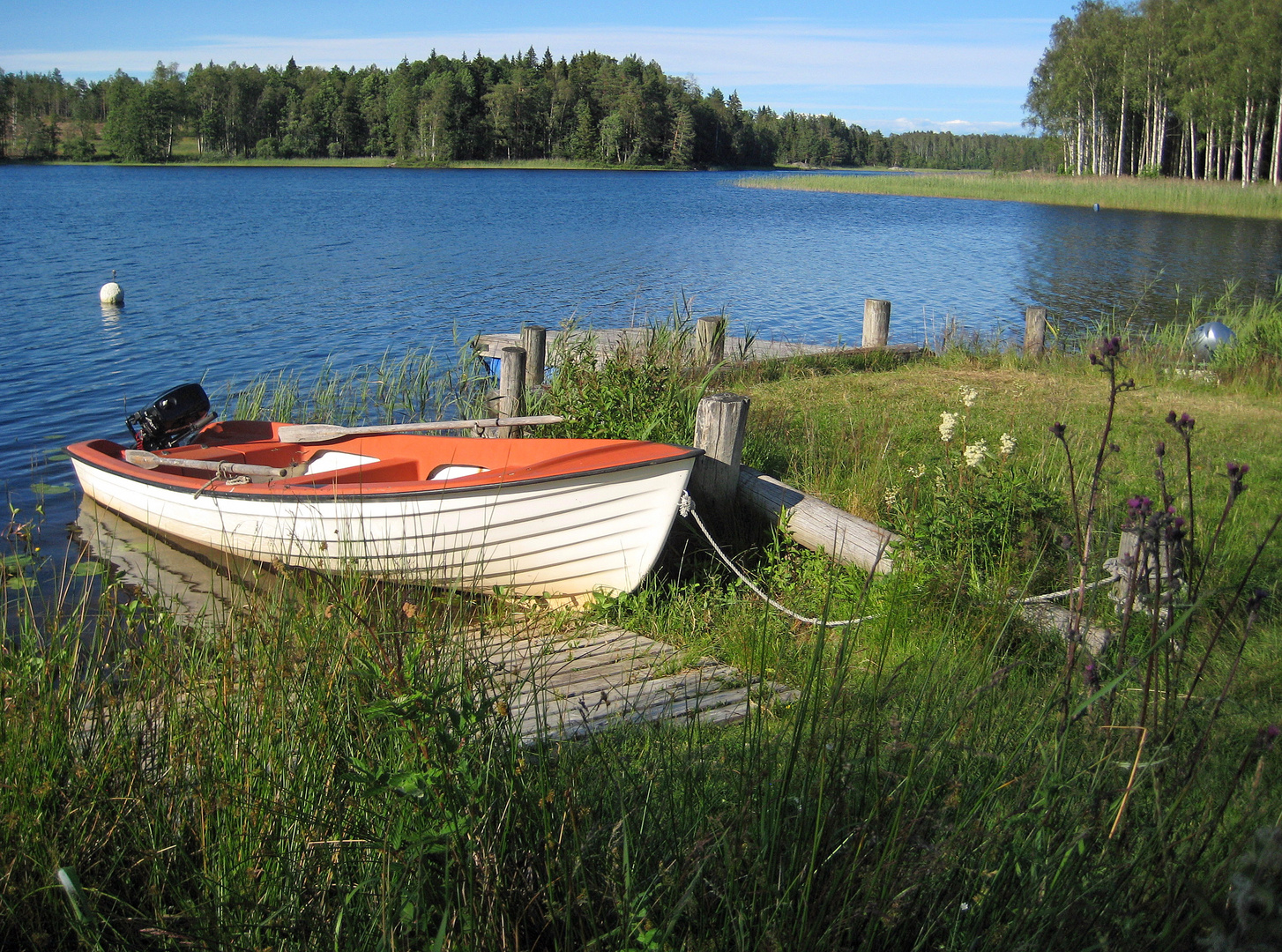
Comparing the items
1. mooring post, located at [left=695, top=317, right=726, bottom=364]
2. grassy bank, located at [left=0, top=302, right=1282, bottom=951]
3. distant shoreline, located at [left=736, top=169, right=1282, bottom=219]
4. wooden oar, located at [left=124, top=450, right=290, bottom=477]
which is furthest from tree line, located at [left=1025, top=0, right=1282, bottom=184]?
grassy bank, located at [left=0, top=302, right=1282, bottom=951]

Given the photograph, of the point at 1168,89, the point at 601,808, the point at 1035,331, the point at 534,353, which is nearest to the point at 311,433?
the point at 534,353

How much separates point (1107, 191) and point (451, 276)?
3714cm

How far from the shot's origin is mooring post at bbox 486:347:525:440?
7.53 metres

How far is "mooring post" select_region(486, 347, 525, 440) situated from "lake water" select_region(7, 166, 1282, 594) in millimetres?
2530

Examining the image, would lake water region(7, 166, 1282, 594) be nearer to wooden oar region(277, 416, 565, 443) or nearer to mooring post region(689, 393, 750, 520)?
wooden oar region(277, 416, 565, 443)

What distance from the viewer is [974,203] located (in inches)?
2315

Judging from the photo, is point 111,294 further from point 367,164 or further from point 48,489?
point 367,164

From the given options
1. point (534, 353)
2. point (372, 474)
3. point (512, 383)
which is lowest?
point (372, 474)

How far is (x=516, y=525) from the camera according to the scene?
534 centimetres

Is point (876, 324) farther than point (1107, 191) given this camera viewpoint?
No

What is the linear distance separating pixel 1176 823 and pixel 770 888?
90cm

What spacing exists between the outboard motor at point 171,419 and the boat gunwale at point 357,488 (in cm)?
46

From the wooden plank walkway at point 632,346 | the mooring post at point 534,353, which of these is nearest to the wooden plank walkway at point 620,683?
the mooring post at point 534,353

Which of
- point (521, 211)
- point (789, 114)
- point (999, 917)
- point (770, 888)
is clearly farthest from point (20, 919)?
point (789, 114)
